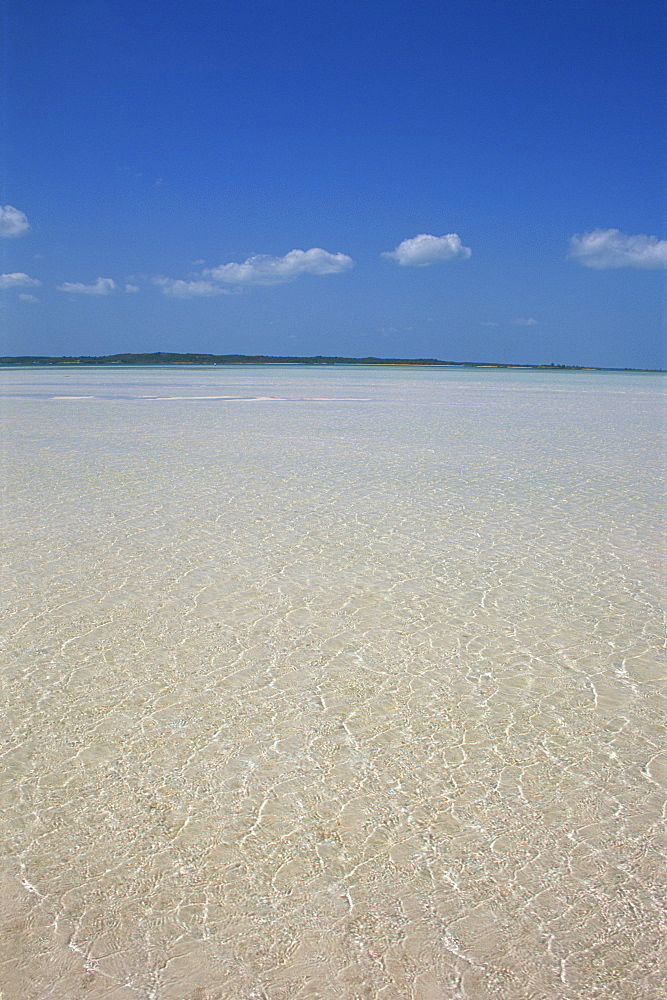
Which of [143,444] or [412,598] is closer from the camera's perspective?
[412,598]

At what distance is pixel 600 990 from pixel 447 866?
0.36 meters

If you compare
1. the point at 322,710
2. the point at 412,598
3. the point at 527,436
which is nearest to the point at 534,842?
the point at 322,710

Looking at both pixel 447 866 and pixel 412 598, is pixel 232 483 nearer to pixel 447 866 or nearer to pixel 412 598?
pixel 412 598

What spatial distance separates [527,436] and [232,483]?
486 centimetres

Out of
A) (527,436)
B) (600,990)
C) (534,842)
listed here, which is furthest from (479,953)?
(527,436)

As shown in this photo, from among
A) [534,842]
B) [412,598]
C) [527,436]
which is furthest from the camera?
[527,436]

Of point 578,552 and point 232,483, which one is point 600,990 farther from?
point 232,483

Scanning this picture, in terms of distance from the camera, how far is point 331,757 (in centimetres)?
198

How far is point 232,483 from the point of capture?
5.80 meters

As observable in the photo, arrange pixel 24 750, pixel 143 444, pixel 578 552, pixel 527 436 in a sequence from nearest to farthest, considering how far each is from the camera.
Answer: pixel 24 750 → pixel 578 552 → pixel 143 444 → pixel 527 436

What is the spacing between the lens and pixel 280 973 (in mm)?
1297

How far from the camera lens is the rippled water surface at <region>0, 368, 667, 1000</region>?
135 centimetres

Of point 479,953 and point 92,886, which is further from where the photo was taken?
point 92,886

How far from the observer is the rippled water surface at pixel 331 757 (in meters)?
1.35
